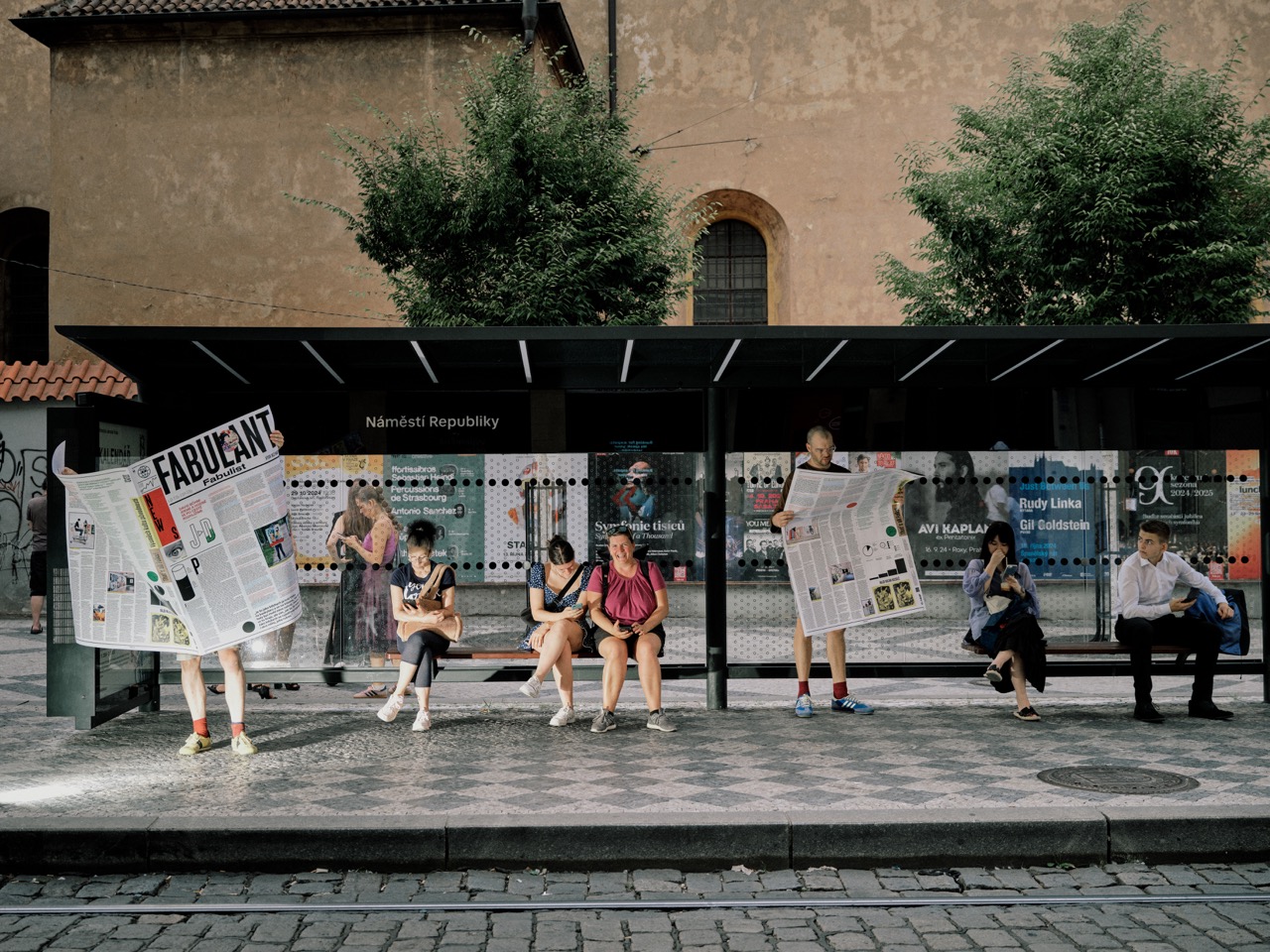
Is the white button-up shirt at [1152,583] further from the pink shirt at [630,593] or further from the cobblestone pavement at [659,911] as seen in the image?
the pink shirt at [630,593]

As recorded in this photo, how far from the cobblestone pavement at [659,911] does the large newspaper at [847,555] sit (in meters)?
3.29

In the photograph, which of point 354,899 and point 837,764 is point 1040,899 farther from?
point 354,899

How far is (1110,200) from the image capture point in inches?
634

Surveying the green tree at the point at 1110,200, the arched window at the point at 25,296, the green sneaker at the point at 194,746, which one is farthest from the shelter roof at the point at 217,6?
the green sneaker at the point at 194,746

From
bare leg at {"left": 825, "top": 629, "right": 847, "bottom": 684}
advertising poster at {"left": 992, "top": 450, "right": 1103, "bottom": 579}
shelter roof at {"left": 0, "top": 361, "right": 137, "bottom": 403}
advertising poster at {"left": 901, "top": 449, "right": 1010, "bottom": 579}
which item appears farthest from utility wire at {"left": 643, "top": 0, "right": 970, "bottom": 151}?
bare leg at {"left": 825, "top": 629, "right": 847, "bottom": 684}

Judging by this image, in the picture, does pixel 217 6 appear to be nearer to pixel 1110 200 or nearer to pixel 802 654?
pixel 1110 200

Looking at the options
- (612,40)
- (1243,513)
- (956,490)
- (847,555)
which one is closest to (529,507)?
(847,555)

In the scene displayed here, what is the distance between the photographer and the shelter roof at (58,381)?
17.9 metres

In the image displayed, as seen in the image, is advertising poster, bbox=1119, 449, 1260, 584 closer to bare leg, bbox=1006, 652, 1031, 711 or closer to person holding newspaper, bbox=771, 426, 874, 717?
bare leg, bbox=1006, 652, 1031, 711

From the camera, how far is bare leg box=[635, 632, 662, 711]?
8.32 m

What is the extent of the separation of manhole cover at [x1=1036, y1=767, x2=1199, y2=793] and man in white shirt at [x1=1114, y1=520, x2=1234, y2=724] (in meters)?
1.73

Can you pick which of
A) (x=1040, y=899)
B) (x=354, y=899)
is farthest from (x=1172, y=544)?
(x=354, y=899)

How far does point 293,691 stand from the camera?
→ 1056 cm

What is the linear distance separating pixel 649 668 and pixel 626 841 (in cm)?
259
